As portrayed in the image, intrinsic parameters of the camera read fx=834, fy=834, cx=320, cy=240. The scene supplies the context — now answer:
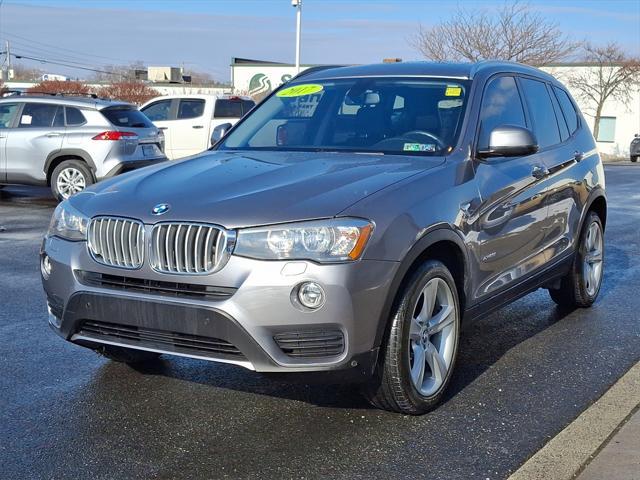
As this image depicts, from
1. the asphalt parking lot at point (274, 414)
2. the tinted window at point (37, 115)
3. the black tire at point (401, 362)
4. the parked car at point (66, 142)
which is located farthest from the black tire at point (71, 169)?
the black tire at point (401, 362)

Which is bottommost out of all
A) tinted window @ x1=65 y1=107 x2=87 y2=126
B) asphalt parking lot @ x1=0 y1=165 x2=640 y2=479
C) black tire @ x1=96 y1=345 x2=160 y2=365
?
asphalt parking lot @ x1=0 y1=165 x2=640 y2=479

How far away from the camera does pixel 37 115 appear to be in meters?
13.1

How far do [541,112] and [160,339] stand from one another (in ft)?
11.0

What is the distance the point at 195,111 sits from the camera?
17.7 m

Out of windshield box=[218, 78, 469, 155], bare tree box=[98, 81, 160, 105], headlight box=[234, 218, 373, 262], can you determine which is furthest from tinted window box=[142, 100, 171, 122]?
bare tree box=[98, 81, 160, 105]

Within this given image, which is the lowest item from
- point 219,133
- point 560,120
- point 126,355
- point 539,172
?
point 126,355

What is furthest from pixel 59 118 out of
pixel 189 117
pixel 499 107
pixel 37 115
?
pixel 499 107

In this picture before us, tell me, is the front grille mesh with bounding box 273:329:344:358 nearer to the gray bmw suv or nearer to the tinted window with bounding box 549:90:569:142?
the gray bmw suv

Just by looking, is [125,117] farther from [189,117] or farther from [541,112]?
[541,112]

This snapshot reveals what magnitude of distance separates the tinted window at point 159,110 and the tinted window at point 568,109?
495 inches

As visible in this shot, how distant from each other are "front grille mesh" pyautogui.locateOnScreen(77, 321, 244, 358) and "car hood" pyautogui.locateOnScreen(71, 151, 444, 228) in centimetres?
51

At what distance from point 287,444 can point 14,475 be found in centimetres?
116

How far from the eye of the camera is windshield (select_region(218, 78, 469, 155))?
15.8 feet

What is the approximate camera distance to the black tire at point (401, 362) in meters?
3.85
